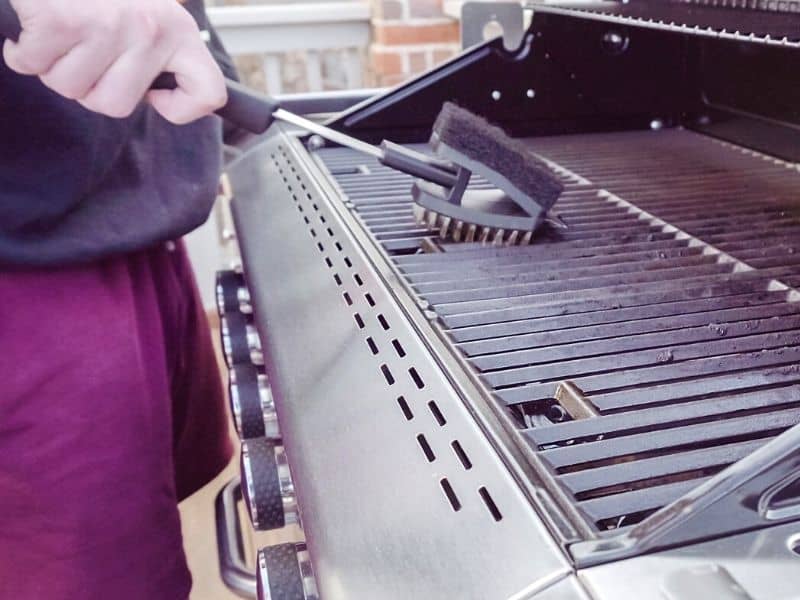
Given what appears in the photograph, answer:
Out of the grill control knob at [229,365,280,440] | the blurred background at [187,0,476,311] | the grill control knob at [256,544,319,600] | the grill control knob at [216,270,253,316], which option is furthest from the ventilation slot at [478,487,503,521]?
the blurred background at [187,0,476,311]

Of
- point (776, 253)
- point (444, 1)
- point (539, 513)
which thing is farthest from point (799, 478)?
point (444, 1)

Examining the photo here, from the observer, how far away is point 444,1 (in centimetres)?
169

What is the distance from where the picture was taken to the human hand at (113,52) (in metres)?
0.45

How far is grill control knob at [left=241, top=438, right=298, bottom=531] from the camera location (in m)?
0.48

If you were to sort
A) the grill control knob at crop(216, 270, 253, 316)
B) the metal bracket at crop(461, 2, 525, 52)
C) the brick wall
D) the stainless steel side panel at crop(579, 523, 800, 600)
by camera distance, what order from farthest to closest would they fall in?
the brick wall, the metal bracket at crop(461, 2, 525, 52), the grill control knob at crop(216, 270, 253, 316), the stainless steel side panel at crop(579, 523, 800, 600)

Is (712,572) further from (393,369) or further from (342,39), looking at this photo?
(342,39)

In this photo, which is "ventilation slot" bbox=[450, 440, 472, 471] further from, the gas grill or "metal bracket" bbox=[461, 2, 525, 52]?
"metal bracket" bbox=[461, 2, 525, 52]

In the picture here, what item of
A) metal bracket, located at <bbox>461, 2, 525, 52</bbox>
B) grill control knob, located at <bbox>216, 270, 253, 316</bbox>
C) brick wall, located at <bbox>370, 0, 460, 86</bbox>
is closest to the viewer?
grill control knob, located at <bbox>216, 270, 253, 316</bbox>

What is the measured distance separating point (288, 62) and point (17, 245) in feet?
5.38

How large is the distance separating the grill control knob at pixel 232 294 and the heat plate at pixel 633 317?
13cm

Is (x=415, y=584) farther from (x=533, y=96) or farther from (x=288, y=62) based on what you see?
(x=288, y=62)

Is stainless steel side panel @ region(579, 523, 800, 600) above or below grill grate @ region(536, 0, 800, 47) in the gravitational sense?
below

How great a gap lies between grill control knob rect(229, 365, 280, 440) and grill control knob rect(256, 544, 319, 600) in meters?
0.15

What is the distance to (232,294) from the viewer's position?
75cm
